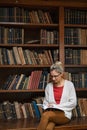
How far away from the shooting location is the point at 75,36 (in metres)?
3.48

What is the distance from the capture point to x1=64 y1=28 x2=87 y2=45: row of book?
346 centimetres

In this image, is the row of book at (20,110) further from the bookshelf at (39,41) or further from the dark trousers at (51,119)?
the dark trousers at (51,119)

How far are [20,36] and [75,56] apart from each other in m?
0.85

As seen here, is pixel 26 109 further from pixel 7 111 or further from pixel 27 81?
pixel 27 81

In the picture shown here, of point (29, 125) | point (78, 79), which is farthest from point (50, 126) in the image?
point (78, 79)

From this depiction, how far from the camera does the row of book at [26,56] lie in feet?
10.9

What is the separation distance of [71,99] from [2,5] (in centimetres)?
165

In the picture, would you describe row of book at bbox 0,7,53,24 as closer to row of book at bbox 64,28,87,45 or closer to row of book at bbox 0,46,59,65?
row of book at bbox 64,28,87,45

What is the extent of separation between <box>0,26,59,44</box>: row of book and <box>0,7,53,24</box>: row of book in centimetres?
13

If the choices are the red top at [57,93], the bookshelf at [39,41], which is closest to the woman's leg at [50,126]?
the red top at [57,93]

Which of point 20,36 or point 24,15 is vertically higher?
point 24,15

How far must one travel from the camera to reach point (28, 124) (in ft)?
9.72

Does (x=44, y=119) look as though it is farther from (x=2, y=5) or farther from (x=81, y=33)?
(x=2, y=5)

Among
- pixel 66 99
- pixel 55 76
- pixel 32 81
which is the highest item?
pixel 55 76
